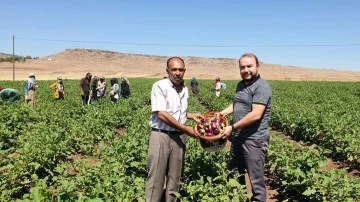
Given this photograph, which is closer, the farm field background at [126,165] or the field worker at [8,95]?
the farm field background at [126,165]

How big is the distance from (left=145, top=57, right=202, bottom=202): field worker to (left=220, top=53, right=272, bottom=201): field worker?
613mm

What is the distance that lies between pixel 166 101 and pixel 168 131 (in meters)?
0.39

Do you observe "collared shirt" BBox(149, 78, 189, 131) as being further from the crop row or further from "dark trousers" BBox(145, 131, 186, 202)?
the crop row

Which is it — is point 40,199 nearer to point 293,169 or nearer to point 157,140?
point 157,140

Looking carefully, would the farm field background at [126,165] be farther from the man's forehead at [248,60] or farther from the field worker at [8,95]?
the field worker at [8,95]

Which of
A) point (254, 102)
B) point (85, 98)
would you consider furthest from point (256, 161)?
point (85, 98)

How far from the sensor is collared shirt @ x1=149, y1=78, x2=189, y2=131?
4574 millimetres

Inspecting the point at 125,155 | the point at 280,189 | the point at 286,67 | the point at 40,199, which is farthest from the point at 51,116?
the point at 286,67

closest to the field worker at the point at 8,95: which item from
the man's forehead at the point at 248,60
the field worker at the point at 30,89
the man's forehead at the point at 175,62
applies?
the field worker at the point at 30,89

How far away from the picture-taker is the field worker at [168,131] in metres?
4.57

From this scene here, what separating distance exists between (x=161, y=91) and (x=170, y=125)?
0.42m

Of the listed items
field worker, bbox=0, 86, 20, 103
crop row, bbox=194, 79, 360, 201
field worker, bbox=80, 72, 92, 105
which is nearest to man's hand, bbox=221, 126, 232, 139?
crop row, bbox=194, 79, 360, 201

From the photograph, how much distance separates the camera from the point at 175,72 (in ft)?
15.0

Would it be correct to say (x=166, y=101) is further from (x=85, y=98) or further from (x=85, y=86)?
(x=85, y=98)
